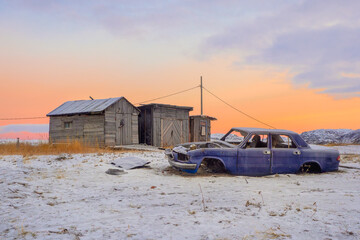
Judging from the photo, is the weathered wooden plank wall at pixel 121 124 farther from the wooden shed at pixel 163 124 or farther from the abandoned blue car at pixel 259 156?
the abandoned blue car at pixel 259 156

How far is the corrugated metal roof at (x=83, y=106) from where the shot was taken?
2039 cm

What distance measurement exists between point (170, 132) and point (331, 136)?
25.3 m

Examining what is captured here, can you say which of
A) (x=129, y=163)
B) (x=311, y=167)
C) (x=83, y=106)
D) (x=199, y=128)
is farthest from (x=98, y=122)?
(x=311, y=167)

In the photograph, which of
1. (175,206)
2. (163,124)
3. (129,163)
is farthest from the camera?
(163,124)

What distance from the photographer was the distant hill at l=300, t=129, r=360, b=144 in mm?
33475

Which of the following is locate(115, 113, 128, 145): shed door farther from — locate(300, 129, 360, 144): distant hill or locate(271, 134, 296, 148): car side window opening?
locate(300, 129, 360, 144): distant hill

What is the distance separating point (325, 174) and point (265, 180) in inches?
97.1

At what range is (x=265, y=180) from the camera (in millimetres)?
7203

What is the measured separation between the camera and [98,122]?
66.1 ft

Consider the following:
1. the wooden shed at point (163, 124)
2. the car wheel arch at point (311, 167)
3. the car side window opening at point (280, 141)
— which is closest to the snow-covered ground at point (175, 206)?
the car wheel arch at point (311, 167)

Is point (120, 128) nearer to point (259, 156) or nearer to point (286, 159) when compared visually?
point (259, 156)

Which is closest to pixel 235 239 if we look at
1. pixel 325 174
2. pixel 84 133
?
pixel 325 174

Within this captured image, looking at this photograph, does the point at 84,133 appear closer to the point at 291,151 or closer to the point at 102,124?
the point at 102,124

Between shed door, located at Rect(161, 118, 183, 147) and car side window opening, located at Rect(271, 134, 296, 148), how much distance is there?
49.5 ft
